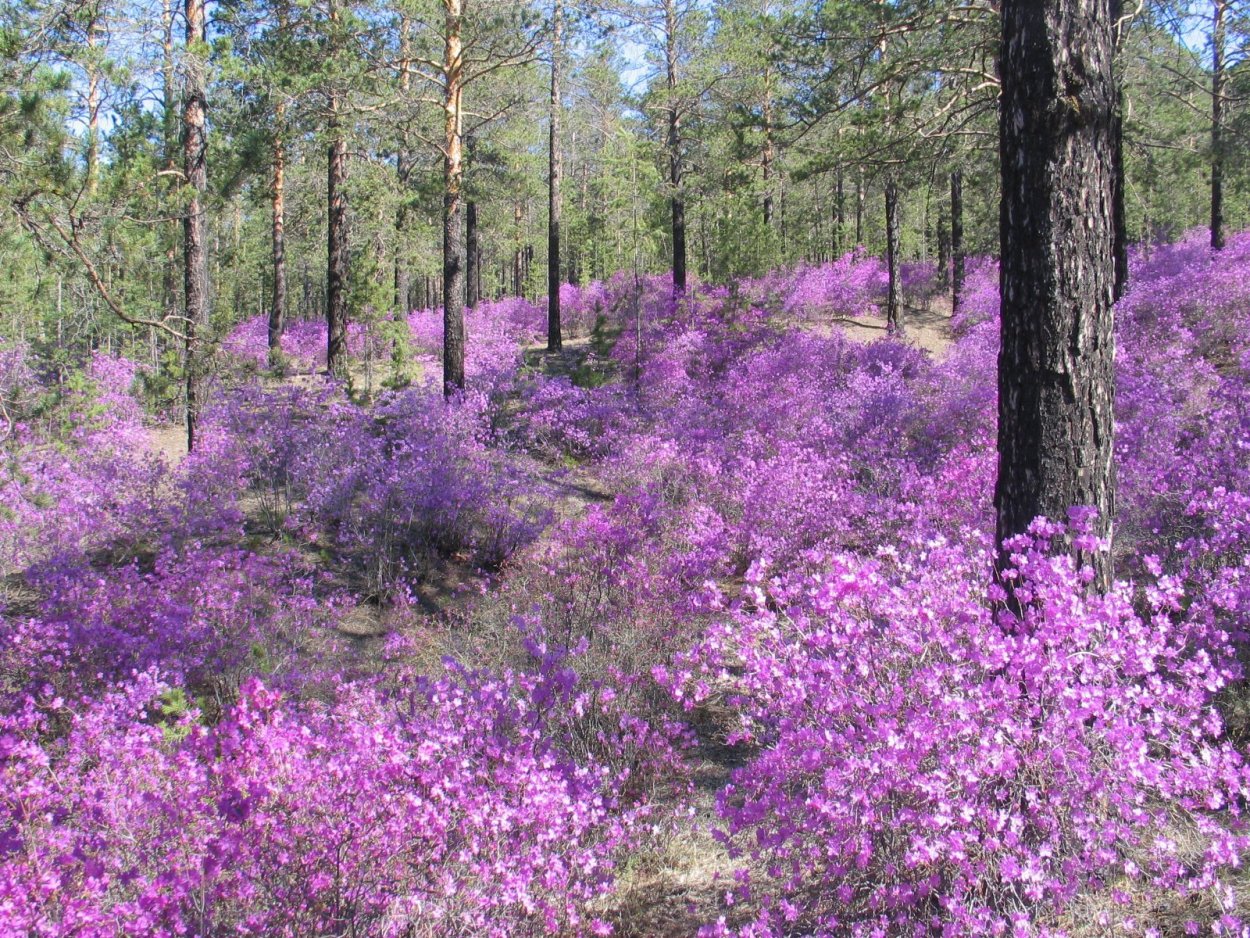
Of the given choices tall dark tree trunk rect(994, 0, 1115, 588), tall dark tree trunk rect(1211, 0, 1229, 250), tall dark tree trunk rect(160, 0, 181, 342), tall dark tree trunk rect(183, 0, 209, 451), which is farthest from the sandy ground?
tall dark tree trunk rect(994, 0, 1115, 588)

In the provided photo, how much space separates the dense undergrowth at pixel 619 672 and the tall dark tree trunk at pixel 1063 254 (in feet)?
1.22

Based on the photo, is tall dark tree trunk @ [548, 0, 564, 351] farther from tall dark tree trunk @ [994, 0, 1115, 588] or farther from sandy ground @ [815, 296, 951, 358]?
tall dark tree trunk @ [994, 0, 1115, 588]

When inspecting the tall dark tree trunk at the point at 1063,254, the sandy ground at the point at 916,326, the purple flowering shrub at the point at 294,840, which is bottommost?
the purple flowering shrub at the point at 294,840

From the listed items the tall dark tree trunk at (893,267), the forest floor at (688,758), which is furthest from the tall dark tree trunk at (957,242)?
the forest floor at (688,758)

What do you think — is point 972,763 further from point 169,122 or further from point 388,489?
point 169,122

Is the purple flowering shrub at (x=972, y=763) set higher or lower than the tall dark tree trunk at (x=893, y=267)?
lower

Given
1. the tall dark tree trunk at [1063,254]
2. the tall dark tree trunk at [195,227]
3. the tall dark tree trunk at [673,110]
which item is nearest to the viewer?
the tall dark tree trunk at [1063,254]

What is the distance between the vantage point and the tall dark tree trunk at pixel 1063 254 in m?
3.52

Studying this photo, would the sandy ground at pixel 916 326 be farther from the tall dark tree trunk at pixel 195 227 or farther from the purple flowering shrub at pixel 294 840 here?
the purple flowering shrub at pixel 294 840

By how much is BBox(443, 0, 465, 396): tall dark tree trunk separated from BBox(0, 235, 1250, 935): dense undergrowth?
45.5 inches

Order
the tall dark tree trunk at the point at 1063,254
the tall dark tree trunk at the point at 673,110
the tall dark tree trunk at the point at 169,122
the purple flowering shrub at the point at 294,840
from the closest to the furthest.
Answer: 1. the purple flowering shrub at the point at 294,840
2. the tall dark tree trunk at the point at 1063,254
3. the tall dark tree trunk at the point at 169,122
4. the tall dark tree trunk at the point at 673,110

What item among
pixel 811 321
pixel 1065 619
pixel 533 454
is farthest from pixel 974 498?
pixel 811 321

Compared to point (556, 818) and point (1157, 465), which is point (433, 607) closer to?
point (556, 818)

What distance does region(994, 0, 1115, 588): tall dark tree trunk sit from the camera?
3.52 meters
